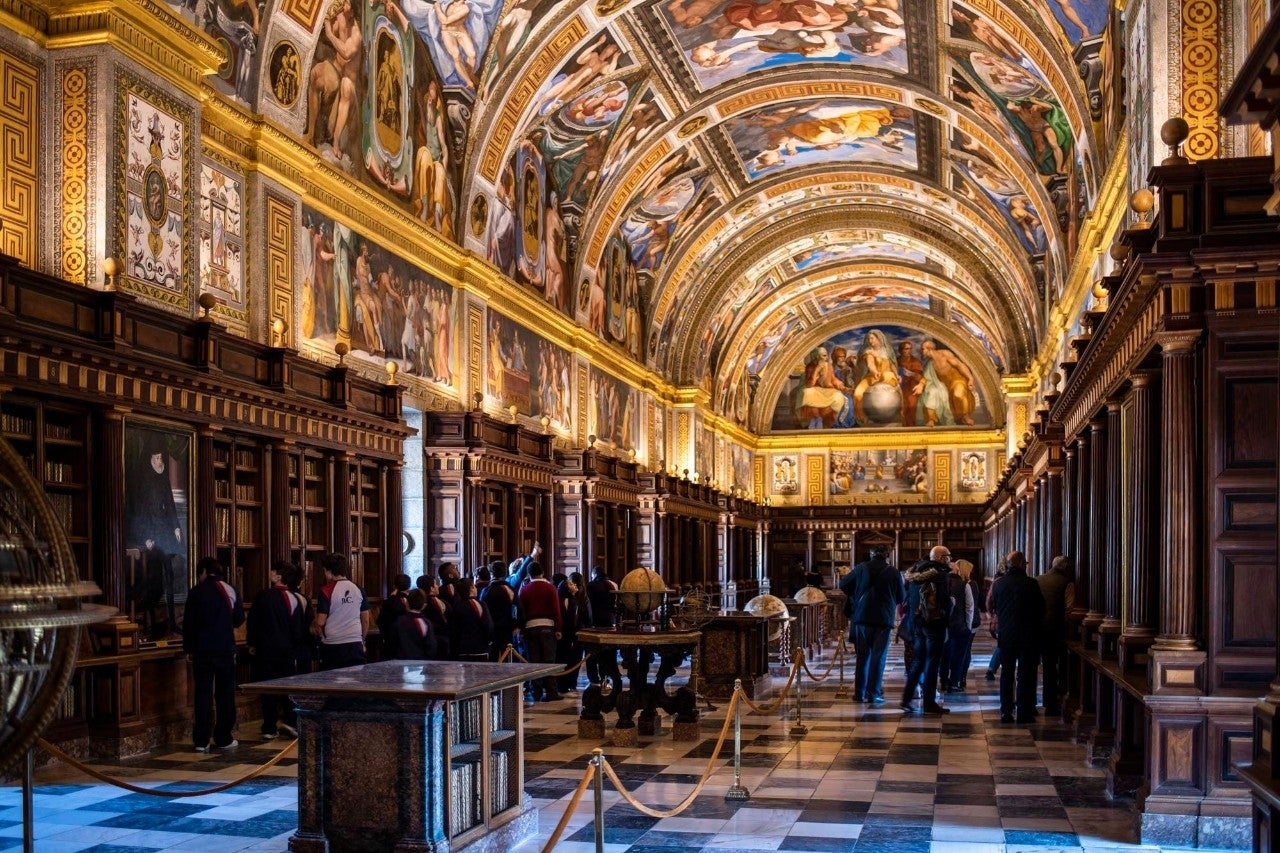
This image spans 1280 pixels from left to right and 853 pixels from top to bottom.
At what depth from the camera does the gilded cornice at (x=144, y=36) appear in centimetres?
1048

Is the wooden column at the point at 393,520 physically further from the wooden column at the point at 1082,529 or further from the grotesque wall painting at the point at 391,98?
the wooden column at the point at 1082,529

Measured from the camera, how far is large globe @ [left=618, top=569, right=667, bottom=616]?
1146 centimetres

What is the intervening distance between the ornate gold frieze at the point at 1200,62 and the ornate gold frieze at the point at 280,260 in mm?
8916

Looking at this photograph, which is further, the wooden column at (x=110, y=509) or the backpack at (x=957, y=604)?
the backpack at (x=957, y=604)

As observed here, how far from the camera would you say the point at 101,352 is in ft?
32.1

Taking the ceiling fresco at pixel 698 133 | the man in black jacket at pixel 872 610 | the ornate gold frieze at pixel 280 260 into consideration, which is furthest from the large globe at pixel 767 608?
the ceiling fresco at pixel 698 133

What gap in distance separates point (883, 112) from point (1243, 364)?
18850mm

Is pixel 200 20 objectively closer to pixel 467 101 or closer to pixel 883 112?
pixel 467 101

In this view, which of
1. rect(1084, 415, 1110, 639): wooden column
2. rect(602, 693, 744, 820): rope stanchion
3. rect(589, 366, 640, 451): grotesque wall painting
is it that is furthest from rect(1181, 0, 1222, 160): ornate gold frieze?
rect(589, 366, 640, 451): grotesque wall painting

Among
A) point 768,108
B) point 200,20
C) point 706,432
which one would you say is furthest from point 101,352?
point 706,432

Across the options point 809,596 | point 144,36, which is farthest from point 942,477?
point 144,36

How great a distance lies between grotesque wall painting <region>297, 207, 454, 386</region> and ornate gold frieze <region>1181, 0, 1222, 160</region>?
9187 mm

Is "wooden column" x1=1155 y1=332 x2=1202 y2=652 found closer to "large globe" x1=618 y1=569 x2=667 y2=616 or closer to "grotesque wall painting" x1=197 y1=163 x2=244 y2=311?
"large globe" x1=618 y1=569 x2=667 y2=616

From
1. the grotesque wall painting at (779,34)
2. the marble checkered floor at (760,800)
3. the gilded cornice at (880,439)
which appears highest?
the grotesque wall painting at (779,34)
